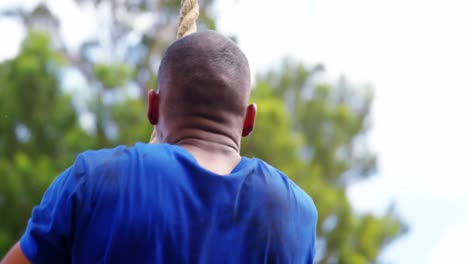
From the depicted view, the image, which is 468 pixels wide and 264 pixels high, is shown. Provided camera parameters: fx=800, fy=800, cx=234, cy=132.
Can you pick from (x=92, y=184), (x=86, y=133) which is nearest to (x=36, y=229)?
(x=92, y=184)

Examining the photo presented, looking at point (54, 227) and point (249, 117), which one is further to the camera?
point (249, 117)

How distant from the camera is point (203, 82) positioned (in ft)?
4.11

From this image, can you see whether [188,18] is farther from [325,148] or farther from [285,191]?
[325,148]

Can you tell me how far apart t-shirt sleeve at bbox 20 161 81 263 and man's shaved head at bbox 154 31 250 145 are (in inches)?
8.3

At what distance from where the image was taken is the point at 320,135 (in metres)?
9.52

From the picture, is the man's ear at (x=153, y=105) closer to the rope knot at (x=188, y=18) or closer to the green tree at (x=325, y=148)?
the rope knot at (x=188, y=18)

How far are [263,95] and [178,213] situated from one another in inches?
305

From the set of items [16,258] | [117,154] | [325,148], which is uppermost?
[117,154]

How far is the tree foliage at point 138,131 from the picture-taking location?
784 centimetres

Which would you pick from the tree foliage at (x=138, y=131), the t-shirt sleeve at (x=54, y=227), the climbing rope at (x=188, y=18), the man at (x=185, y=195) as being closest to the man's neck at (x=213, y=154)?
the man at (x=185, y=195)

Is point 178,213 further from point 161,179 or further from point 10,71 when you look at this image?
point 10,71

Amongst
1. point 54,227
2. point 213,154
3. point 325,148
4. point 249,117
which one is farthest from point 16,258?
point 325,148

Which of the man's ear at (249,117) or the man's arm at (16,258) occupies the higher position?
the man's ear at (249,117)

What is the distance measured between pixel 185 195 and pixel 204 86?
0.61 ft
